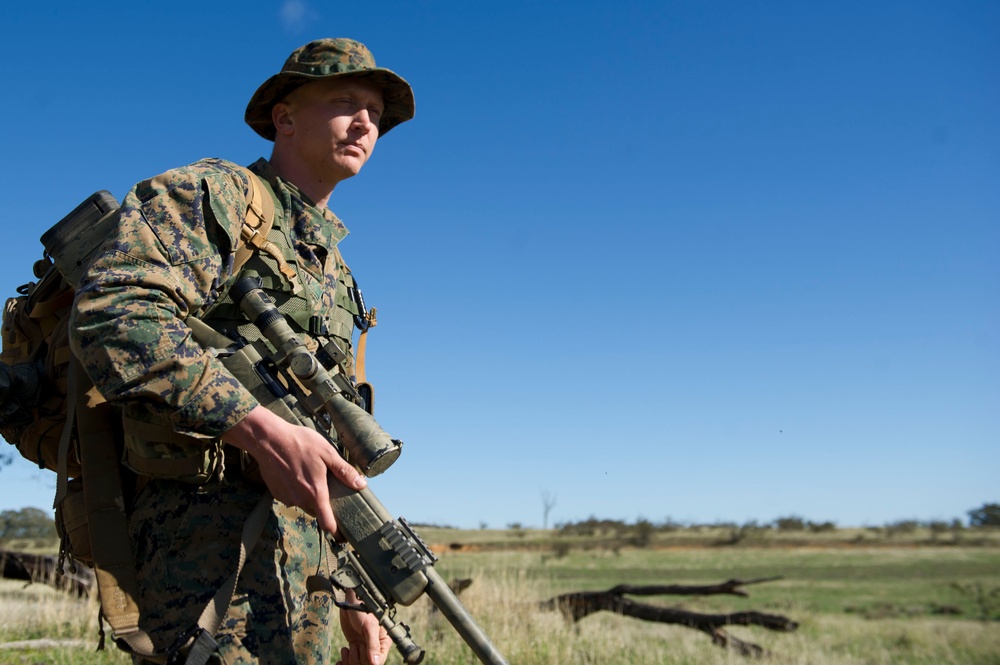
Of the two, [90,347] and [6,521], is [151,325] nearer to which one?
[90,347]

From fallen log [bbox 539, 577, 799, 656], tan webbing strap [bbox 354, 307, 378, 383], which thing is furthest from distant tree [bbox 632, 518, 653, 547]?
tan webbing strap [bbox 354, 307, 378, 383]

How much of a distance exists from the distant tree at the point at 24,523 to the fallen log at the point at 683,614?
9438mm

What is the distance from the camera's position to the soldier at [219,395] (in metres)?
2.43

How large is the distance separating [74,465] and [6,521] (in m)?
18.8

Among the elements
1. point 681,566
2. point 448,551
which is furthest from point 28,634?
point 681,566

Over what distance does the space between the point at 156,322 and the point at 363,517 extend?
0.86 meters

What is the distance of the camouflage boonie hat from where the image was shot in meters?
3.25

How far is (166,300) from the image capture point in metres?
2.50

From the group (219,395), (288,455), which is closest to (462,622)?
(288,455)

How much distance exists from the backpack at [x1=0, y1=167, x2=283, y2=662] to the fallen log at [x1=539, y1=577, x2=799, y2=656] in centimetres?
723

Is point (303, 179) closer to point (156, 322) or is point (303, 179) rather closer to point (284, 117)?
point (284, 117)

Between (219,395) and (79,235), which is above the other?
(79,235)

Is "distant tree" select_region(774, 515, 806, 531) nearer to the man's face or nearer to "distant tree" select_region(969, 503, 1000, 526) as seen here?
"distant tree" select_region(969, 503, 1000, 526)

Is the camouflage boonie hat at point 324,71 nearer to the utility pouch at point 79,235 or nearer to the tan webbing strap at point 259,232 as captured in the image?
the tan webbing strap at point 259,232
